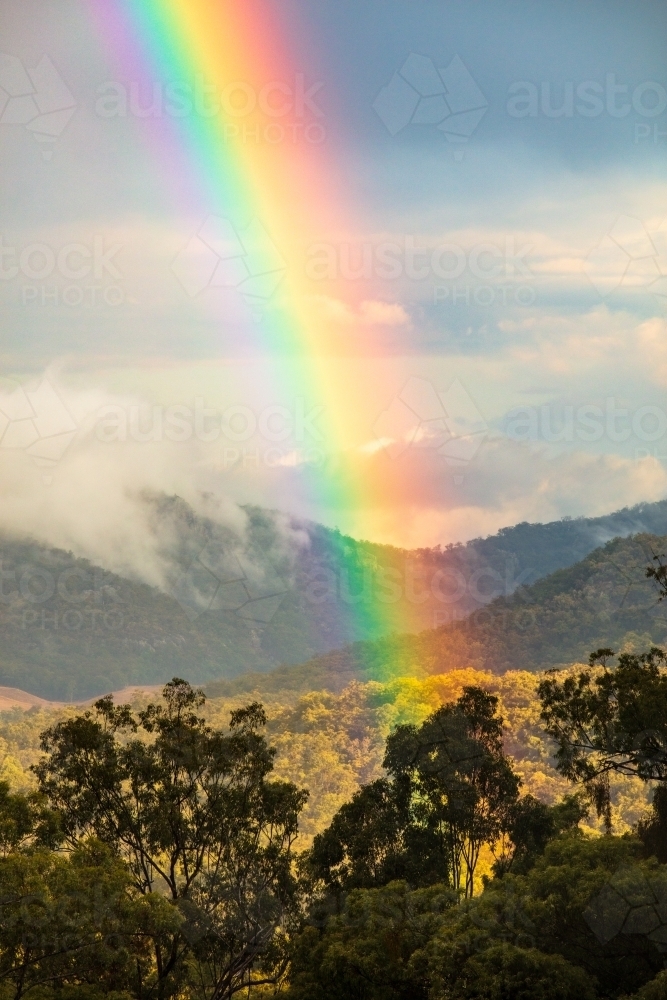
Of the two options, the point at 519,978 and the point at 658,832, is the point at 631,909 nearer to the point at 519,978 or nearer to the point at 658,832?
the point at 519,978

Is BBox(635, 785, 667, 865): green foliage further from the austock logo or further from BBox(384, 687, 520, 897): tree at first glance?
the austock logo

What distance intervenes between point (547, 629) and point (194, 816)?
10721 centimetres

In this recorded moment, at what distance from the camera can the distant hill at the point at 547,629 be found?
121 metres

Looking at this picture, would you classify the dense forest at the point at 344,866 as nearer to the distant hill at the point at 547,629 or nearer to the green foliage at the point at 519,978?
the green foliage at the point at 519,978

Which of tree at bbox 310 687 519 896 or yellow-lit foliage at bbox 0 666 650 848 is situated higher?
yellow-lit foliage at bbox 0 666 650 848

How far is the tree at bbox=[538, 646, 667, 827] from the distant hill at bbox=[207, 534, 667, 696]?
310 ft

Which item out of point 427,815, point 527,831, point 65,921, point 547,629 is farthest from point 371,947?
point 547,629

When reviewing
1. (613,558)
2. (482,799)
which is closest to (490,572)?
(613,558)

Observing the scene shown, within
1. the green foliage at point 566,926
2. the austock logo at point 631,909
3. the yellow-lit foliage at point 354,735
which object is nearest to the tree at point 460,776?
the green foliage at point 566,926

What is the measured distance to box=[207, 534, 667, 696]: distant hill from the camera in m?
121

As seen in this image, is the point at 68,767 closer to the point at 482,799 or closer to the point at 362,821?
the point at 362,821

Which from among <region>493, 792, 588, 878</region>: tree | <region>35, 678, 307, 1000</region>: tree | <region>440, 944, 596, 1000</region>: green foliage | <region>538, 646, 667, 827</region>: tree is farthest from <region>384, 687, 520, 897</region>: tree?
<region>440, 944, 596, 1000</region>: green foliage

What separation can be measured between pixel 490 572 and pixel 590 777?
176800mm

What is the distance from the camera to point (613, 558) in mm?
129875
